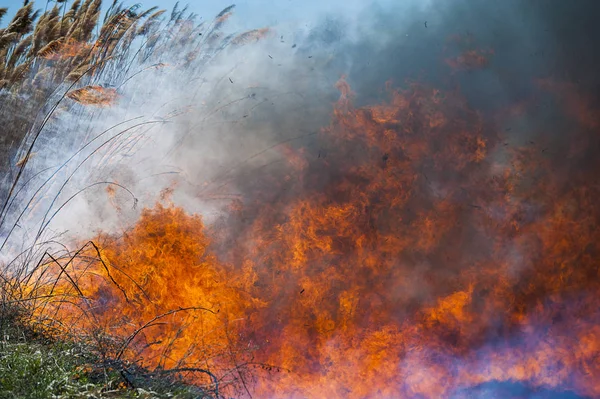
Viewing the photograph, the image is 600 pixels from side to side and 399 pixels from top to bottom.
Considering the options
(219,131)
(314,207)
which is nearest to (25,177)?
(219,131)

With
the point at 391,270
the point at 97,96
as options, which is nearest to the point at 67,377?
the point at 391,270

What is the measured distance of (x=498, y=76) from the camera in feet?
27.7

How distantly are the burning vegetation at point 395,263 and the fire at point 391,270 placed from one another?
21 millimetres

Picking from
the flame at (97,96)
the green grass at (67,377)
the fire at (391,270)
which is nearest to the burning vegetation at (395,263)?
the fire at (391,270)

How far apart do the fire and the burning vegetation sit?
0.8 inches

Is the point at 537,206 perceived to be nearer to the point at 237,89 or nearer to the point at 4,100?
the point at 237,89

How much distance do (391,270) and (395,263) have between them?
0.13 m

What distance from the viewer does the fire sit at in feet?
25.1

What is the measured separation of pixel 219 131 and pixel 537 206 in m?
5.47

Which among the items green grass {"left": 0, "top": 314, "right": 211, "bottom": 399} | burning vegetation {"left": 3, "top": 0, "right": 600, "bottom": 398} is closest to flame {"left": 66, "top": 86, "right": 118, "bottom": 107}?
burning vegetation {"left": 3, "top": 0, "right": 600, "bottom": 398}

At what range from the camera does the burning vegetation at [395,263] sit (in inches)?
301

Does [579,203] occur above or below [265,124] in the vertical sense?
below

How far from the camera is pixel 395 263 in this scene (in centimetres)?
802

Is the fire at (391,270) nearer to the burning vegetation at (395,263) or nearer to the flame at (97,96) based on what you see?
the burning vegetation at (395,263)
